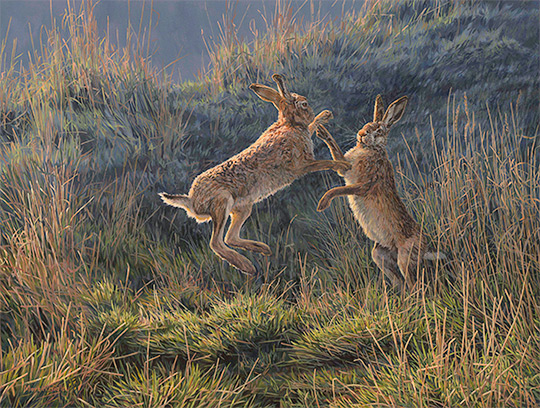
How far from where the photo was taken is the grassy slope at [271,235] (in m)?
3.14

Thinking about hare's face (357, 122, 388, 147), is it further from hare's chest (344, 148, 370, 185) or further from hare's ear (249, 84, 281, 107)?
hare's ear (249, 84, 281, 107)

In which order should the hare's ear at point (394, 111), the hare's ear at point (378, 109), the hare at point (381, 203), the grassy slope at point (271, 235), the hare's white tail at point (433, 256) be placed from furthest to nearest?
the hare's ear at point (378, 109), the hare's ear at point (394, 111), the hare at point (381, 203), the hare's white tail at point (433, 256), the grassy slope at point (271, 235)

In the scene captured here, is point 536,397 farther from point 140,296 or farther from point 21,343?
point 21,343

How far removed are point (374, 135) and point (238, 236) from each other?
Result: 1.38 metres

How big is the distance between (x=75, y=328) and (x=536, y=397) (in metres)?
2.96

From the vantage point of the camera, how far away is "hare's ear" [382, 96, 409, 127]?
399 centimetres

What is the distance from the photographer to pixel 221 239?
3807mm

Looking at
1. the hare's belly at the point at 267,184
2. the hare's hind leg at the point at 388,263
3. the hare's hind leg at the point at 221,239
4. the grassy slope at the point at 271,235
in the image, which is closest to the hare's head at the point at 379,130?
the grassy slope at the point at 271,235

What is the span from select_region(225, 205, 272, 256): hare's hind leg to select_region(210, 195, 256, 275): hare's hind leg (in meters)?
0.09

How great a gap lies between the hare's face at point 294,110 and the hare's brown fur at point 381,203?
16.5 inches

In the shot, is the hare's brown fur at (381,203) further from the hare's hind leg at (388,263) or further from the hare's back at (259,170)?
the hare's back at (259,170)

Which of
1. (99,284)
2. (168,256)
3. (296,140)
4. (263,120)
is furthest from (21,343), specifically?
(263,120)

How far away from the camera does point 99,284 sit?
3824mm

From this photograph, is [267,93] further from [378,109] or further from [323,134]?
[378,109]
